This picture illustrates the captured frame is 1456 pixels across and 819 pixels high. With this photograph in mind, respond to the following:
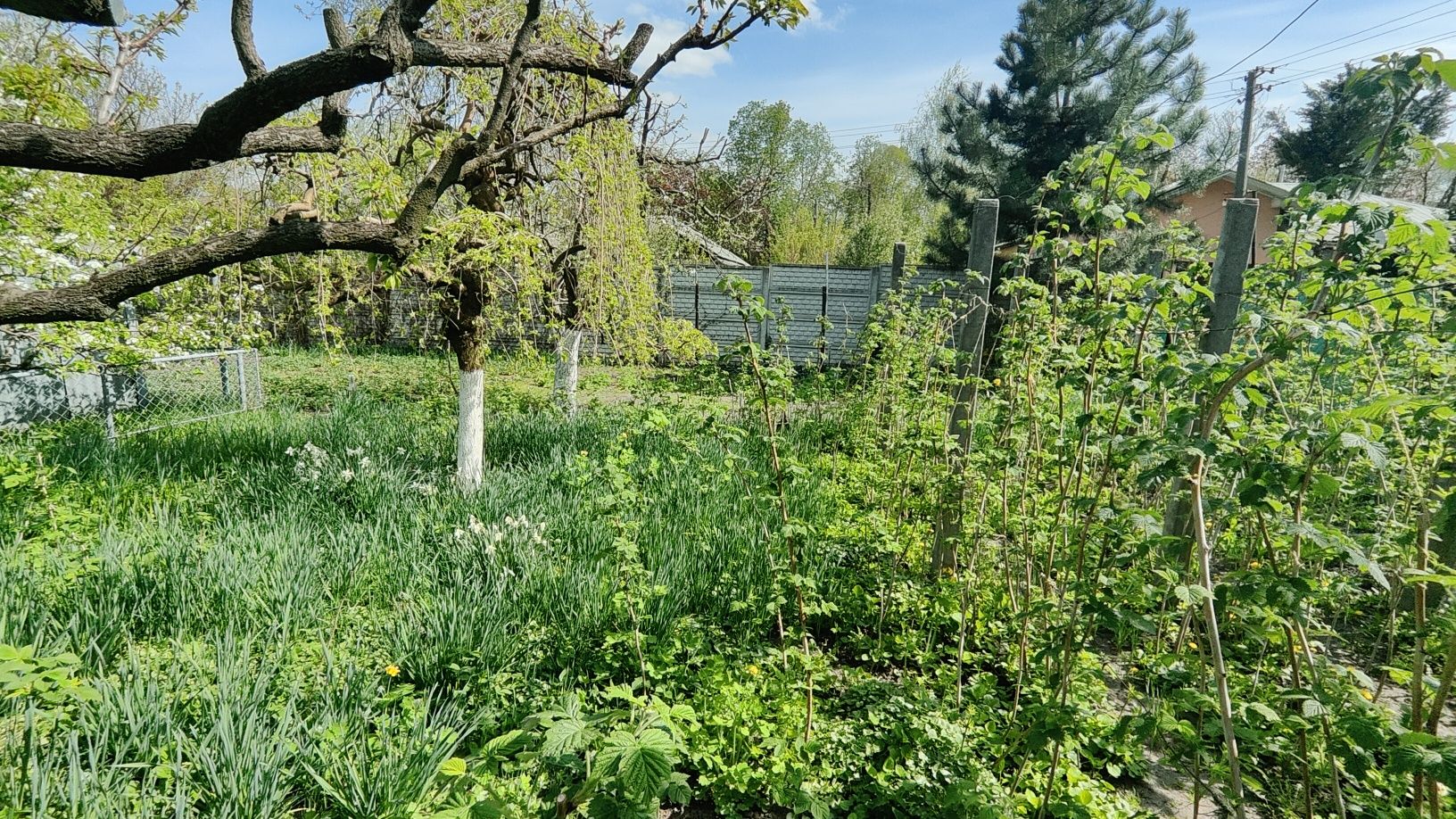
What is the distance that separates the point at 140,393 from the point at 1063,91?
12.5 metres

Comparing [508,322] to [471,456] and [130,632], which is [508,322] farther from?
[130,632]

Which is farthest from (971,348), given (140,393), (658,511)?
(140,393)

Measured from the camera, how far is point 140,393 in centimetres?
657

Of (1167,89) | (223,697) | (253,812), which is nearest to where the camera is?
(253,812)

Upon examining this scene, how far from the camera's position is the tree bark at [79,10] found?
0.87m

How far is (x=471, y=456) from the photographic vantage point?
4289 mm

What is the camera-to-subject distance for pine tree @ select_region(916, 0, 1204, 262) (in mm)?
9328

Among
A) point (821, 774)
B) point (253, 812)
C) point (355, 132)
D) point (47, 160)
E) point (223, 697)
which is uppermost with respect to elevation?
point (355, 132)

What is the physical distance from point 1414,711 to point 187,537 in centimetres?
417

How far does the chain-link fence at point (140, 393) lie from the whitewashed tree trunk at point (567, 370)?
273cm

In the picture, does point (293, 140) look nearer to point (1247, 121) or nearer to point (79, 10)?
point (79, 10)

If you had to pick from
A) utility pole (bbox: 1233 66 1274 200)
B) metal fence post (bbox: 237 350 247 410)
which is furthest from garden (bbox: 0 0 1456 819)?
utility pole (bbox: 1233 66 1274 200)

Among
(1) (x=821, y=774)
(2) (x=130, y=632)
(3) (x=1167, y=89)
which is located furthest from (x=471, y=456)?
(3) (x=1167, y=89)

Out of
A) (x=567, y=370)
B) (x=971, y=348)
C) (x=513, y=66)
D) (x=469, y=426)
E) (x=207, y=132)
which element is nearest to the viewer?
(x=207, y=132)
